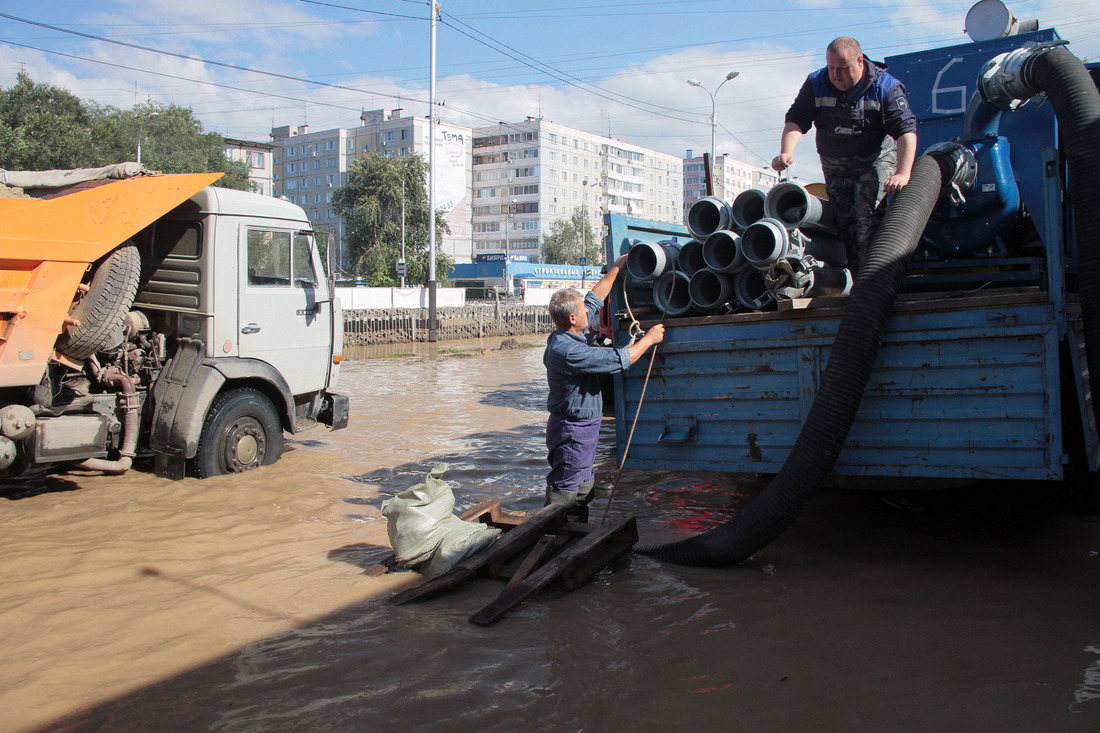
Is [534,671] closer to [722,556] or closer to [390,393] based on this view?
[722,556]

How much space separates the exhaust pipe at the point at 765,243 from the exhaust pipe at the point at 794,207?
0.11m

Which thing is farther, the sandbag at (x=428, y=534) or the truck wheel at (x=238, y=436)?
the truck wheel at (x=238, y=436)

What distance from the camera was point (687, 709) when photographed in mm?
2977

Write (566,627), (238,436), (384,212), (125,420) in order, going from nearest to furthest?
(566,627), (125,420), (238,436), (384,212)

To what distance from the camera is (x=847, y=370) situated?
394cm

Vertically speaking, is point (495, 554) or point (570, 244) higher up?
point (570, 244)

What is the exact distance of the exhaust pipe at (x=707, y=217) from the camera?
4941mm

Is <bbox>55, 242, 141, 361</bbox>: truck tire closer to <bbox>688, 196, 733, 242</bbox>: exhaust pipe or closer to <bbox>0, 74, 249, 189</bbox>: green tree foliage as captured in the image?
<bbox>688, 196, 733, 242</bbox>: exhaust pipe

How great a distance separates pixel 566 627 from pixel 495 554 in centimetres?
69

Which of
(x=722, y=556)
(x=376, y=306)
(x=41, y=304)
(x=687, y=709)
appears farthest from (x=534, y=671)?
(x=376, y=306)

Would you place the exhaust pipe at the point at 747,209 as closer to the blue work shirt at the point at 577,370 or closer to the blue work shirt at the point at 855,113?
the blue work shirt at the point at 855,113

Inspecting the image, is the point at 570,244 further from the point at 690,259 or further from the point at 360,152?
the point at 690,259

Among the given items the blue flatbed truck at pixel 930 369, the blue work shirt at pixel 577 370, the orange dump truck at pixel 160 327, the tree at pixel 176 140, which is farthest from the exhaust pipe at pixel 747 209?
the tree at pixel 176 140

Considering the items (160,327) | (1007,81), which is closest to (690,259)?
(1007,81)
